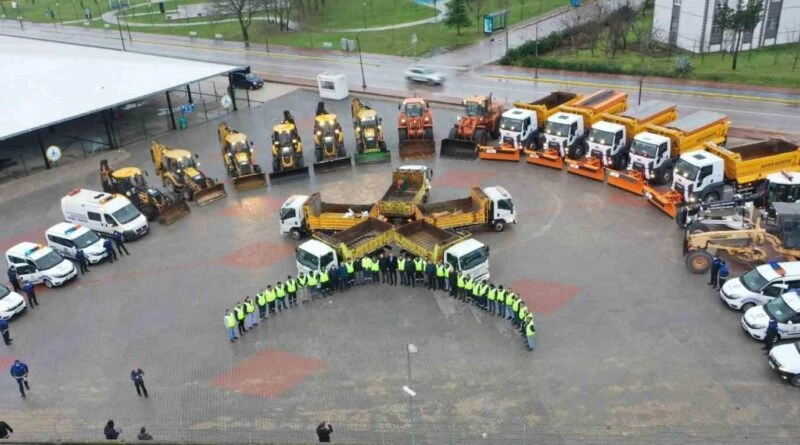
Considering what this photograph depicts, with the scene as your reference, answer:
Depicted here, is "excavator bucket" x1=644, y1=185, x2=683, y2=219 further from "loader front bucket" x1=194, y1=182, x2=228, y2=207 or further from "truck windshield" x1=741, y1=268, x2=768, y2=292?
"loader front bucket" x1=194, y1=182, x2=228, y2=207

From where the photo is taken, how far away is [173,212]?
3025 cm

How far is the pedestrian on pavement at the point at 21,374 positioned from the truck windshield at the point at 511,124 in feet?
77.2

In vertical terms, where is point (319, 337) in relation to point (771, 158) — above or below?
below

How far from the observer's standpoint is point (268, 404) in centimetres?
1872

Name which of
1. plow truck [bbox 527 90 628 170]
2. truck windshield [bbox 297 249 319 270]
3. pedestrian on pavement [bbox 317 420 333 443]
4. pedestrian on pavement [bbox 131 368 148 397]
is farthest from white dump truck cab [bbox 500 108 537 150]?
pedestrian on pavement [bbox 131 368 148 397]

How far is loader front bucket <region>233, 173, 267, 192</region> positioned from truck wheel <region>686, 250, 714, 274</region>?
63.2 ft

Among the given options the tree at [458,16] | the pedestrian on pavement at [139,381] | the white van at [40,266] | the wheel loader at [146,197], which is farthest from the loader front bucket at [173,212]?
the tree at [458,16]

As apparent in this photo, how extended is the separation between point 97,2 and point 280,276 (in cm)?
9535

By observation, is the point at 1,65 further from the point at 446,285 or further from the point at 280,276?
the point at 446,285

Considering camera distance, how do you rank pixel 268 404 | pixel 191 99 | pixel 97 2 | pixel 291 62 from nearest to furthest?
pixel 268 404, pixel 191 99, pixel 291 62, pixel 97 2

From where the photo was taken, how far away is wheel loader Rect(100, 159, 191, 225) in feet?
98.8

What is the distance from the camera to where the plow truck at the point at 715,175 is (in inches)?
1089

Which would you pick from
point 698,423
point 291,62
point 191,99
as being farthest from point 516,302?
point 291,62

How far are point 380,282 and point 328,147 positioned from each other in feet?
40.6
